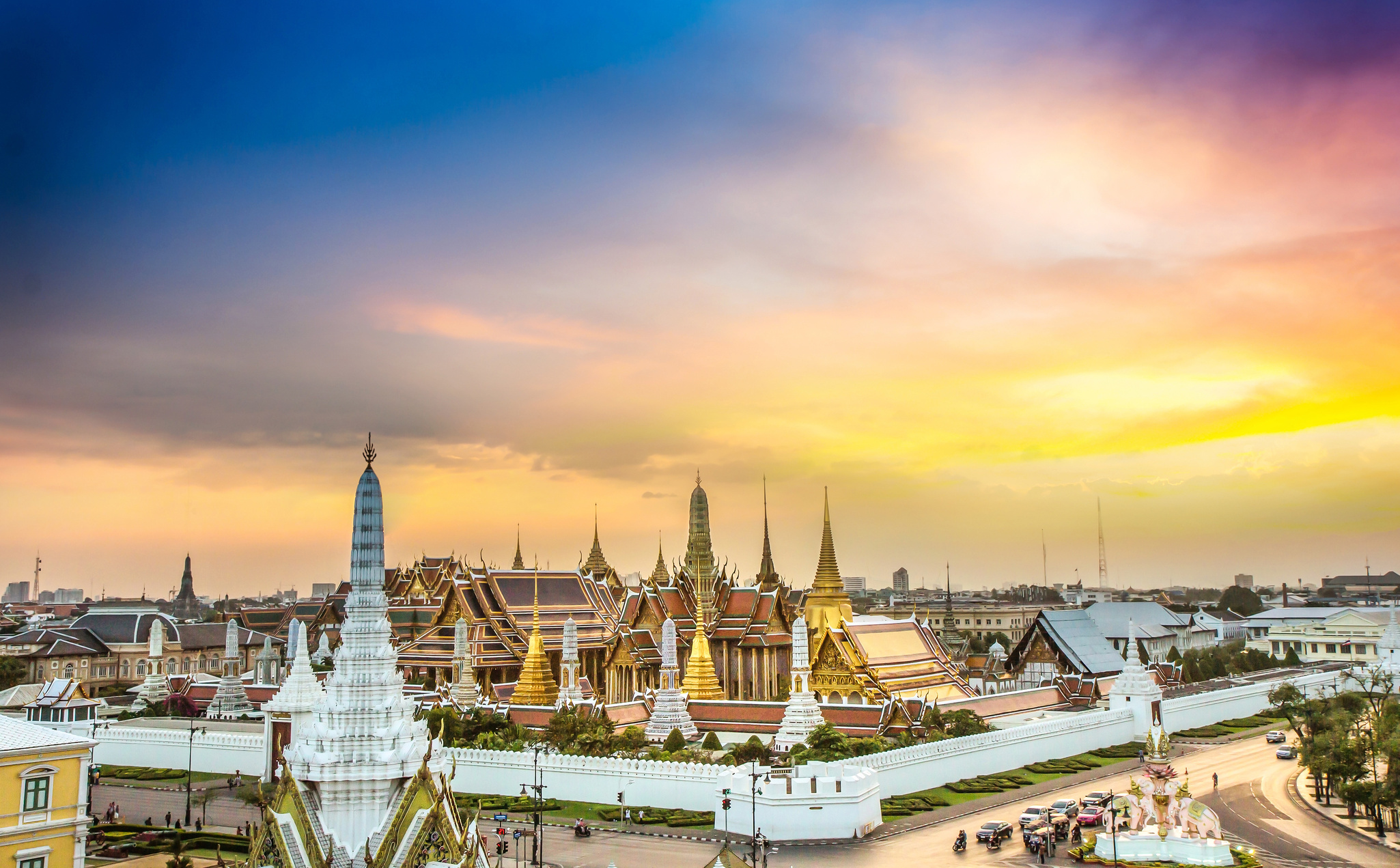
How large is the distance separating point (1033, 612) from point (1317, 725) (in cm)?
9859

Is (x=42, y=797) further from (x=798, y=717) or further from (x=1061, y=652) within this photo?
(x=1061, y=652)

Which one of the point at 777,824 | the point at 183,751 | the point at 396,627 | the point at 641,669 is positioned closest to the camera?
the point at 777,824

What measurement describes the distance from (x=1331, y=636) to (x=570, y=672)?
72355 mm

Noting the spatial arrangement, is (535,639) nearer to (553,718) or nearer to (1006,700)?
(553,718)

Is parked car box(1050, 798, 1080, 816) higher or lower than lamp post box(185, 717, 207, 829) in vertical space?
lower

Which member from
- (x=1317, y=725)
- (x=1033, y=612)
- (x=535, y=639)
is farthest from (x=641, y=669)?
(x=1033, y=612)

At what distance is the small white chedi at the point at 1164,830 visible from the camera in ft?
104

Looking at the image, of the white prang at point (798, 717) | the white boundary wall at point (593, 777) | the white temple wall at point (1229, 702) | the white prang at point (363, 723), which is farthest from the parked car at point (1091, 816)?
the white temple wall at point (1229, 702)

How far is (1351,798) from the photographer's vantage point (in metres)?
37.6

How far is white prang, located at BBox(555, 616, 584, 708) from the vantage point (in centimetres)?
4872

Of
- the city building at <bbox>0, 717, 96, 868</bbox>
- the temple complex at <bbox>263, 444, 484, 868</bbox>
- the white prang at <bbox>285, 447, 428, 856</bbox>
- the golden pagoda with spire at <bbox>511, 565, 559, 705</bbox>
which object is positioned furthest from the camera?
the golden pagoda with spire at <bbox>511, 565, 559, 705</bbox>

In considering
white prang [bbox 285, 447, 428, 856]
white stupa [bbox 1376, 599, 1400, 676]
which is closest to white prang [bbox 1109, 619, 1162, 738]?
white stupa [bbox 1376, 599, 1400, 676]

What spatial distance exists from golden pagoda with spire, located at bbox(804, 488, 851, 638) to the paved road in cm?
1901

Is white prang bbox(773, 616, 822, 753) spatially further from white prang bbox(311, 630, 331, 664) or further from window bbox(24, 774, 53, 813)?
white prang bbox(311, 630, 331, 664)
